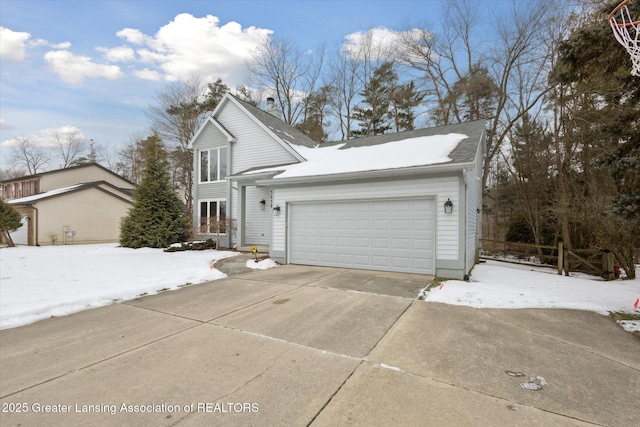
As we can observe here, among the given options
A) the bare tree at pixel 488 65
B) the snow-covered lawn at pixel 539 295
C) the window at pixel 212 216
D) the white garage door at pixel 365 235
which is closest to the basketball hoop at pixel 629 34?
the snow-covered lawn at pixel 539 295

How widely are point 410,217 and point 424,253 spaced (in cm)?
100

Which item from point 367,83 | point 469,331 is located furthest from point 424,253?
point 367,83

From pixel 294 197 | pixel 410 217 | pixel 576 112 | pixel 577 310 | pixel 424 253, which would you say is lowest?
pixel 577 310

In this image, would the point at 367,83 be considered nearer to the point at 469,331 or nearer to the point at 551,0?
the point at 551,0

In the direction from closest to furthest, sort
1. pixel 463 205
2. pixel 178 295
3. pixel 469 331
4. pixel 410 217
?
pixel 469 331 → pixel 178 295 → pixel 463 205 → pixel 410 217

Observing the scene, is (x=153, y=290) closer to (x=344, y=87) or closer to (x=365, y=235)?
(x=365, y=235)

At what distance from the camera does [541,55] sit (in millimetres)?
14656

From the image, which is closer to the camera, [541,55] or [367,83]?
[541,55]

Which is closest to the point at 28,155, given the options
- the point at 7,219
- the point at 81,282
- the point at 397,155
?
the point at 7,219

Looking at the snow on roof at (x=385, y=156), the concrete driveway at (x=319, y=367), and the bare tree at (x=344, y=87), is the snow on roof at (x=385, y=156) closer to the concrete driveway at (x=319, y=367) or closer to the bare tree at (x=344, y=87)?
the concrete driveway at (x=319, y=367)

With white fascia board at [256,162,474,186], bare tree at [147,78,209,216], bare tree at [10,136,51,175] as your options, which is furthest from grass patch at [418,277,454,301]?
bare tree at [10,136,51,175]

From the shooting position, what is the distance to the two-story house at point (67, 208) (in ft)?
56.6

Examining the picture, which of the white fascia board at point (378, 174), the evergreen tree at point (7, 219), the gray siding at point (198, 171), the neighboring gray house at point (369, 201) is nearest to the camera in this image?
the white fascia board at point (378, 174)

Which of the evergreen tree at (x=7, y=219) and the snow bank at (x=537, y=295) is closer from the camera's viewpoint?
the snow bank at (x=537, y=295)
